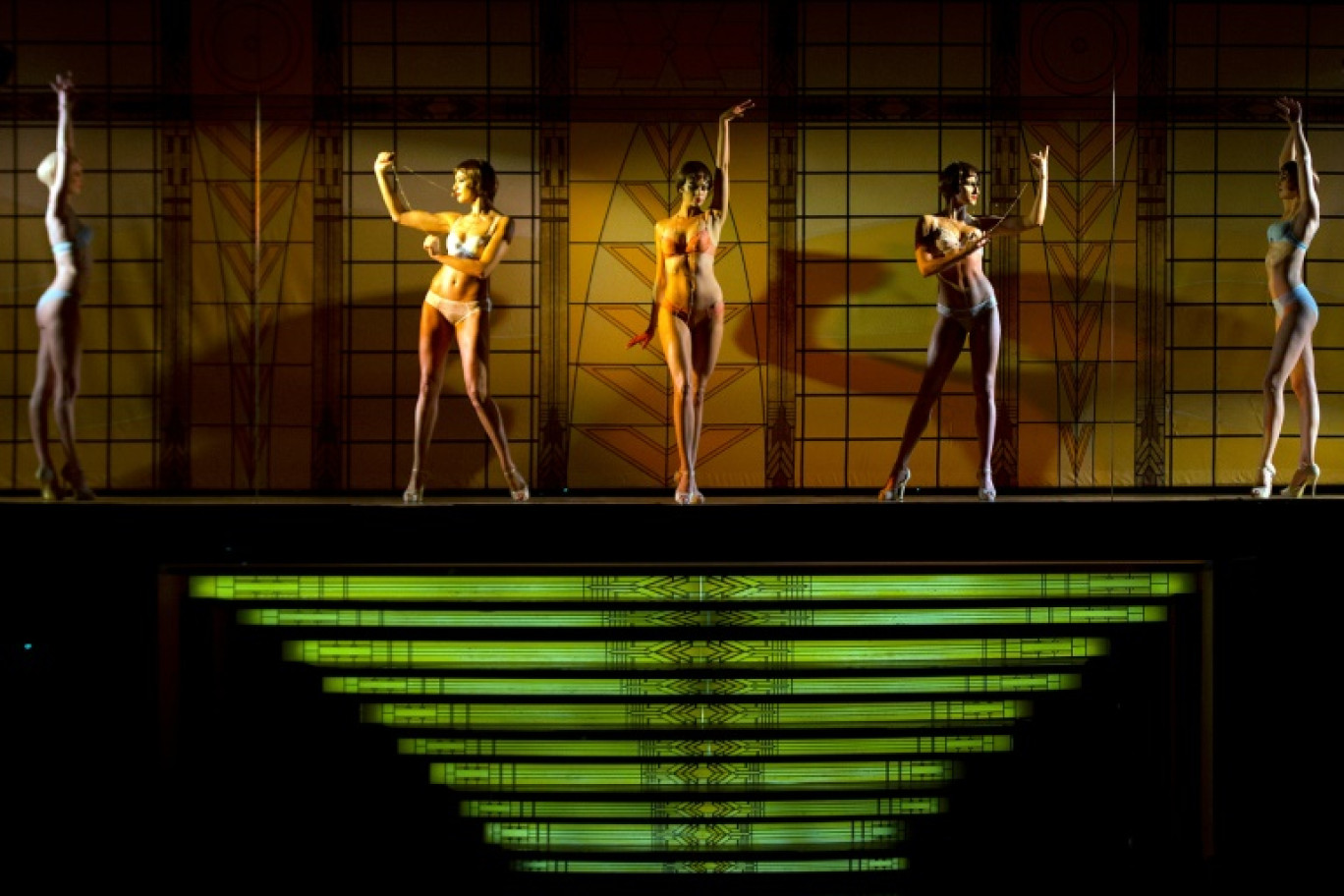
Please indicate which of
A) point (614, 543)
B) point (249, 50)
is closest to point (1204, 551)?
point (614, 543)

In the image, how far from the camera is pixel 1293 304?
6645mm

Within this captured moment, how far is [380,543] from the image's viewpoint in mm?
5945

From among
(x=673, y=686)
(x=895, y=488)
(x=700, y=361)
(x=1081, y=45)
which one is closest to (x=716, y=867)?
(x=673, y=686)

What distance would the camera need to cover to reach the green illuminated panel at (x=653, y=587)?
5941 millimetres

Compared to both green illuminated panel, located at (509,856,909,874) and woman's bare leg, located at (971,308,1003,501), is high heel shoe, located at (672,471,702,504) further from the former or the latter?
green illuminated panel, located at (509,856,909,874)

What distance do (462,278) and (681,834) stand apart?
2757 mm

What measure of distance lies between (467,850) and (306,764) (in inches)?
30.3

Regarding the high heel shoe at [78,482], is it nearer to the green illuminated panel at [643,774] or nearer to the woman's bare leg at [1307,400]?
the green illuminated panel at [643,774]

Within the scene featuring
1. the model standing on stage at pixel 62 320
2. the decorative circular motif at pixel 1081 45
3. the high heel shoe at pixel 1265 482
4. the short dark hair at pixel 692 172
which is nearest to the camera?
the model standing on stage at pixel 62 320

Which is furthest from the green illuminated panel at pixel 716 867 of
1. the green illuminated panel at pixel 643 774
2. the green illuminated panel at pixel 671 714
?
the green illuminated panel at pixel 671 714

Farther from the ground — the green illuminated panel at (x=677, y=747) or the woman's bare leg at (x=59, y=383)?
the woman's bare leg at (x=59, y=383)

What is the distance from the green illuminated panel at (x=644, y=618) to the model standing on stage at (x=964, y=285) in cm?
87

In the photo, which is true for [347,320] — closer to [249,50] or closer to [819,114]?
[249,50]

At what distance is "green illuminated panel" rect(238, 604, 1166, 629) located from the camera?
5.84 meters
